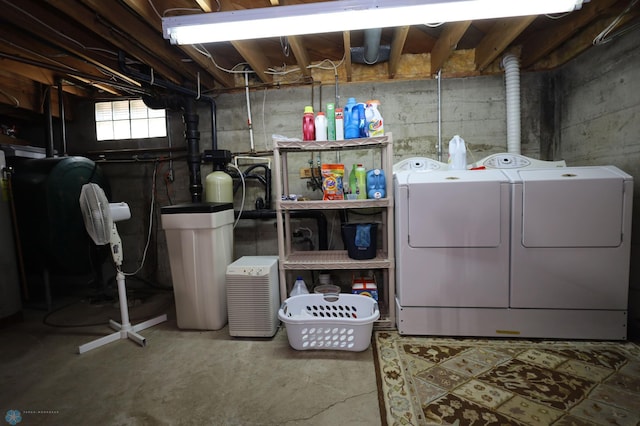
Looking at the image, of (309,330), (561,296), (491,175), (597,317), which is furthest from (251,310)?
(597,317)

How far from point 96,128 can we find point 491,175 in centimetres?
444

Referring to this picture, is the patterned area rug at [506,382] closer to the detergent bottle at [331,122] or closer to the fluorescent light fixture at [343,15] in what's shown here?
the detergent bottle at [331,122]

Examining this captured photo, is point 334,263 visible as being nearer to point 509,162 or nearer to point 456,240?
point 456,240

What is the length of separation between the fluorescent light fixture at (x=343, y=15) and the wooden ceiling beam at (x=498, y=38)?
44 centimetres

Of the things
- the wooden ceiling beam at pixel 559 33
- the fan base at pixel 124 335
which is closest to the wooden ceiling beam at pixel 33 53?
the fan base at pixel 124 335

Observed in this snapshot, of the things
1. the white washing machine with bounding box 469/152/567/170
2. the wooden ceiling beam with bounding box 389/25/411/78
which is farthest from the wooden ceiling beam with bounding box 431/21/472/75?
the white washing machine with bounding box 469/152/567/170

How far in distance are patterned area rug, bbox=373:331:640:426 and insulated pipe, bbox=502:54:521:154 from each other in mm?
1813

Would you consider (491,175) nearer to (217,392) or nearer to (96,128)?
(217,392)

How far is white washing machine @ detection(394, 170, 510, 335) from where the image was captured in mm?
2068

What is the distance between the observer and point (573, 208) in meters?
1.98

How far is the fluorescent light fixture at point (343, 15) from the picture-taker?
1658 millimetres

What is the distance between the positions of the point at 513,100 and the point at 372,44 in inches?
59.0

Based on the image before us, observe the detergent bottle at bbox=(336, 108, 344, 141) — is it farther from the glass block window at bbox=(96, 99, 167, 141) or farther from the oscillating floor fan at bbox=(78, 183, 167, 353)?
the glass block window at bbox=(96, 99, 167, 141)

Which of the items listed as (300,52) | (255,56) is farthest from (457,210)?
(255,56)
